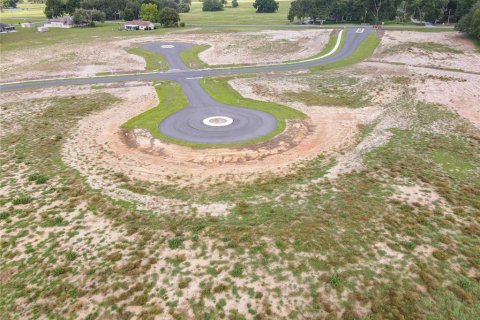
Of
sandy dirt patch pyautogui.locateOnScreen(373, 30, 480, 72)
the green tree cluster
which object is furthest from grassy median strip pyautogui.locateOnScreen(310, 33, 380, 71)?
the green tree cluster

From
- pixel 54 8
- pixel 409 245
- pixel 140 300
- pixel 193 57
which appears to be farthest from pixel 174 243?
pixel 54 8

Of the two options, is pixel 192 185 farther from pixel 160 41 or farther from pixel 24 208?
pixel 160 41

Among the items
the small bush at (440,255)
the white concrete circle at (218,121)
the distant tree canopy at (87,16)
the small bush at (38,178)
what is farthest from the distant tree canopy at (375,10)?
the small bush at (38,178)

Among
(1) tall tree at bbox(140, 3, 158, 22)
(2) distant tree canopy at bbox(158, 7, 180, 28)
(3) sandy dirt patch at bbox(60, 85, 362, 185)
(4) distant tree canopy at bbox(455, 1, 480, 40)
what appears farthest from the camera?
(1) tall tree at bbox(140, 3, 158, 22)

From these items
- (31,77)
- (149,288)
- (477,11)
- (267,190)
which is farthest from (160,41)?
(149,288)

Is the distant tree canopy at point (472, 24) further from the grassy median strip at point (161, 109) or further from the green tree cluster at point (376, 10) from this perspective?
the grassy median strip at point (161, 109)

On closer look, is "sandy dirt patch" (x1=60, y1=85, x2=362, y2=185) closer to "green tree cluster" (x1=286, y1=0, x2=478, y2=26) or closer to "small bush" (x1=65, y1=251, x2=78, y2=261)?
"small bush" (x1=65, y1=251, x2=78, y2=261)
